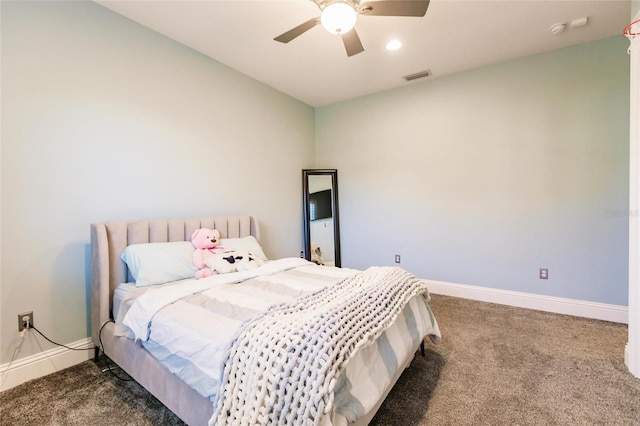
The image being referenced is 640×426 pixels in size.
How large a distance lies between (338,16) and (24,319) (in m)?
2.82

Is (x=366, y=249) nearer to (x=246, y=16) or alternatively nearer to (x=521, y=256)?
(x=521, y=256)

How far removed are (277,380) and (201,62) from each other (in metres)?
3.09

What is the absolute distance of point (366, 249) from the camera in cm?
404

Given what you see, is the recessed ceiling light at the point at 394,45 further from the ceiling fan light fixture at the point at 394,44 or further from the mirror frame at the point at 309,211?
the mirror frame at the point at 309,211

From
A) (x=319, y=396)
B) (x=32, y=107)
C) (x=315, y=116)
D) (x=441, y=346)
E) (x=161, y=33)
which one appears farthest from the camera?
(x=315, y=116)

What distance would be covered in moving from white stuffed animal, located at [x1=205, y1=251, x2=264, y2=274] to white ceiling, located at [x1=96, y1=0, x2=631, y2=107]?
6.64 feet

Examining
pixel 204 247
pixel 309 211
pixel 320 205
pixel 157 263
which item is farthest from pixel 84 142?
pixel 320 205

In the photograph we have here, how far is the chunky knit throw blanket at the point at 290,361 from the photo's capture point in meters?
0.93

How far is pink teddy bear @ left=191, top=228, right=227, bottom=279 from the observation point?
2301mm

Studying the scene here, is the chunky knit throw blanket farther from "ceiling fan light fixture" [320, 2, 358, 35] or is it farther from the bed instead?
"ceiling fan light fixture" [320, 2, 358, 35]

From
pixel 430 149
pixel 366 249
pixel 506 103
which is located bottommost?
pixel 366 249

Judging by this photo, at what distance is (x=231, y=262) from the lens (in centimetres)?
236

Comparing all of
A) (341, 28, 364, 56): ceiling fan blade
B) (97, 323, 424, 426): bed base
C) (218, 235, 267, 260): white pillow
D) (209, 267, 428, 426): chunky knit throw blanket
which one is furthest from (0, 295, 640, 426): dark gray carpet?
(341, 28, 364, 56): ceiling fan blade

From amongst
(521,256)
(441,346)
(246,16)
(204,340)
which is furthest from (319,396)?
(521,256)
